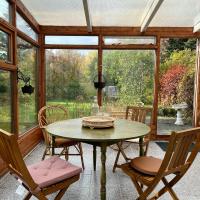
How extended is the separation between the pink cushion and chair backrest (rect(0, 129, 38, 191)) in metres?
0.12

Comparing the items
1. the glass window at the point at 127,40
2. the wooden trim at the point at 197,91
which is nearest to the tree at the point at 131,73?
the glass window at the point at 127,40

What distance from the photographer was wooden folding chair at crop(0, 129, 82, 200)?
1639mm

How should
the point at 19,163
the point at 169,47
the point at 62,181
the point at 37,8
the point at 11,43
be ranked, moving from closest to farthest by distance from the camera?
the point at 19,163
the point at 62,181
the point at 11,43
the point at 37,8
the point at 169,47

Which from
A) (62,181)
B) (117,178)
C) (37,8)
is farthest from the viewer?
(37,8)

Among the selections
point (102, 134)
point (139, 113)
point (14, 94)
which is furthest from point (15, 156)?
point (139, 113)

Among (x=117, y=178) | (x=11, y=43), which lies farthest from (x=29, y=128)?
(x=117, y=178)

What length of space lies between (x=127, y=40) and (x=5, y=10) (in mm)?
2674

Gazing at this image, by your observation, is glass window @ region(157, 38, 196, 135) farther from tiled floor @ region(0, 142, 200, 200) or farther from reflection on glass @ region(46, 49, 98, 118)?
tiled floor @ region(0, 142, 200, 200)

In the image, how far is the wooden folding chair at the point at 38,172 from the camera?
5.38 feet

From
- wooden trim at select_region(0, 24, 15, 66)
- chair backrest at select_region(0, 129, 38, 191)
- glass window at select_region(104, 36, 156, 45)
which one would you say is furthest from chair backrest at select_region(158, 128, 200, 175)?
glass window at select_region(104, 36, 156, 45)

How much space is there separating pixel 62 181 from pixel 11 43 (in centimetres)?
227

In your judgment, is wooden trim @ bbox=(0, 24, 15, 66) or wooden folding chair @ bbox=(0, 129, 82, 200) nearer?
wooden folding chair @ bbox=(0, 129, 82, 200)

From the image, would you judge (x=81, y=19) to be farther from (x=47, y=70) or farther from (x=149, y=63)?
(x=149, y=63)

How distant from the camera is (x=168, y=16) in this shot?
416 centimetres
